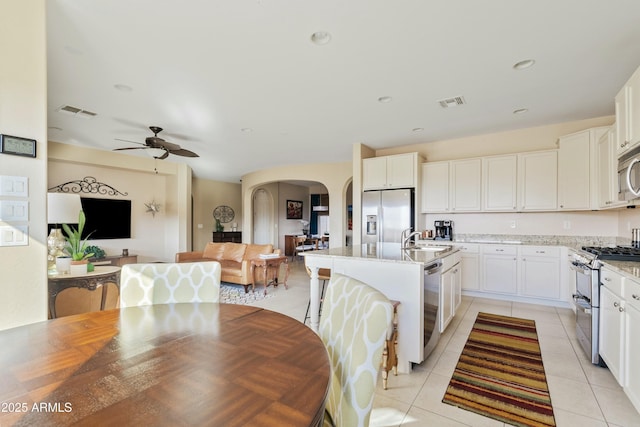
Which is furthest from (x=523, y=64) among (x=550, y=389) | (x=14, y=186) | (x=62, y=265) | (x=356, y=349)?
(x=62, y=265)

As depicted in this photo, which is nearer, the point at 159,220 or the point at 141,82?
the point at 141,82

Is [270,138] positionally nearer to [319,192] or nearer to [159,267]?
[159,267]

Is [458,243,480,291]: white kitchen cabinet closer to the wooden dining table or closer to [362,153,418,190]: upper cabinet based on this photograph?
[362,153,418,190]: upper cabinet

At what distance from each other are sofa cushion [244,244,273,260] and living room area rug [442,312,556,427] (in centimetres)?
346

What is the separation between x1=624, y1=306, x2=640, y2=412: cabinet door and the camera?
5.56ft

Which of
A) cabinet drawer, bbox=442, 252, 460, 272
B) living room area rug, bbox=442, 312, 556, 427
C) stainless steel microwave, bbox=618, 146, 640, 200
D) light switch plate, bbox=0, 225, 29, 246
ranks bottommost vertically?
living room area rug, bbox=442, 312, 556, 427

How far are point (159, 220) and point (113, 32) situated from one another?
17.6 ft

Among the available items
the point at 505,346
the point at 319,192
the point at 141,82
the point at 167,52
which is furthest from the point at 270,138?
the point at 319,192

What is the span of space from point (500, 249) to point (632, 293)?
258 centimetres

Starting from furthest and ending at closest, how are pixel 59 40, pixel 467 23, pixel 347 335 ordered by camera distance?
1. pixel 59 40
2. pixel 467 23
3. pixel 347 335

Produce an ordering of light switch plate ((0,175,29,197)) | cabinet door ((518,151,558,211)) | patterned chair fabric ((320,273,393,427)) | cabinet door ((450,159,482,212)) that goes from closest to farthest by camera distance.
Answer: patterned chair fabric ((320,273,393,427)) < light switch plate ((0,175,29,197)) < cabinet door ((518,151,558,211)) < cabinet door ((450,159,482,212))

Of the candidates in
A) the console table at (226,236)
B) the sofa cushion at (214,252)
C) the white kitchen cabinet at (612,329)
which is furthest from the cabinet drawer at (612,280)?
the console table at (226,236)

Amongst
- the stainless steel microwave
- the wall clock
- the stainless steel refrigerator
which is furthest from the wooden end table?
the stainless steel microwave

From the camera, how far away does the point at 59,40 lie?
2312 millimetres
